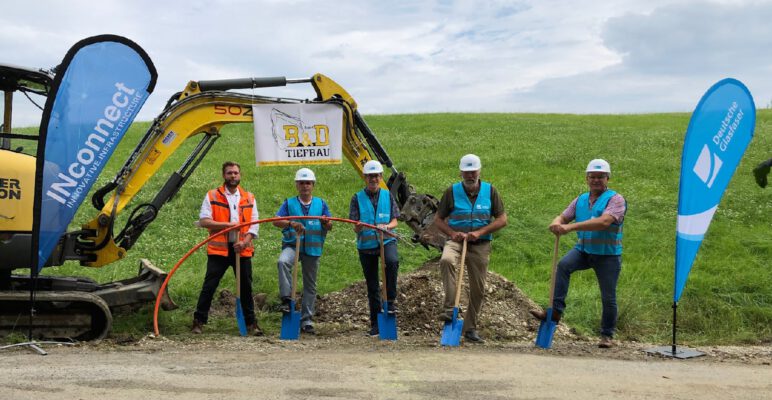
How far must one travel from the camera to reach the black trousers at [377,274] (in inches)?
333

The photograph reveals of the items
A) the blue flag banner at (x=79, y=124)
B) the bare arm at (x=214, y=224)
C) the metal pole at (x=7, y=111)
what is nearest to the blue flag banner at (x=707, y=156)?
the bare arm at (x=214, y=224)

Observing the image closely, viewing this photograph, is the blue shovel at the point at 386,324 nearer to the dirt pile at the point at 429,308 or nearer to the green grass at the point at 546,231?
the dirt pile at the point at 429,308

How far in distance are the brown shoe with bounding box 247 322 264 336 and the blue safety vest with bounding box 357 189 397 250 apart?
151 centimetres

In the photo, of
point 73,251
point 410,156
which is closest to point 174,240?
point 73,251

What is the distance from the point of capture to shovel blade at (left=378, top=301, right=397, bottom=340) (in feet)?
27.2

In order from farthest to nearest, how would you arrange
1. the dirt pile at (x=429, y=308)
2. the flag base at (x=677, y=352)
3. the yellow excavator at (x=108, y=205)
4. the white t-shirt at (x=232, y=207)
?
the dirt pile at (x=429, y=308) < the white t-shirt at (x=232, y=207) < the yellow excavator at (x=108, y=205) < the flag base at (x=677, y=352)

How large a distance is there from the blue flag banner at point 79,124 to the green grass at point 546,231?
1.95 m

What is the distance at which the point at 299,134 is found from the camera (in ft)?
30.1

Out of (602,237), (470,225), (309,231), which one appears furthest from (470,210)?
(309,231)

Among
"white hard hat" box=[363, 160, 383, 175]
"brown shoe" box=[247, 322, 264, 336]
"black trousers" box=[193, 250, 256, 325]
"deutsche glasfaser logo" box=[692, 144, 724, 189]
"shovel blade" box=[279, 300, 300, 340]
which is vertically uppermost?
"deutsche glasfaser logo" box=[692, 144, 724, 189]

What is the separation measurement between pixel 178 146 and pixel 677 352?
591 centimetres

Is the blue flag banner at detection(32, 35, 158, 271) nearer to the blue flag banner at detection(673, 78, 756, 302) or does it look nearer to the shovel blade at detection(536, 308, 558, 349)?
the shovel blade at detection(536, 308, 558, 349)

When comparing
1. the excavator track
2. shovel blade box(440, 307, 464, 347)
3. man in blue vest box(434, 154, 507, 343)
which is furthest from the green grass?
shovel blade box(440, 307, 464, 347)

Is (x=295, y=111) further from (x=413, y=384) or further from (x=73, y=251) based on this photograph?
(x=413, y=384)
